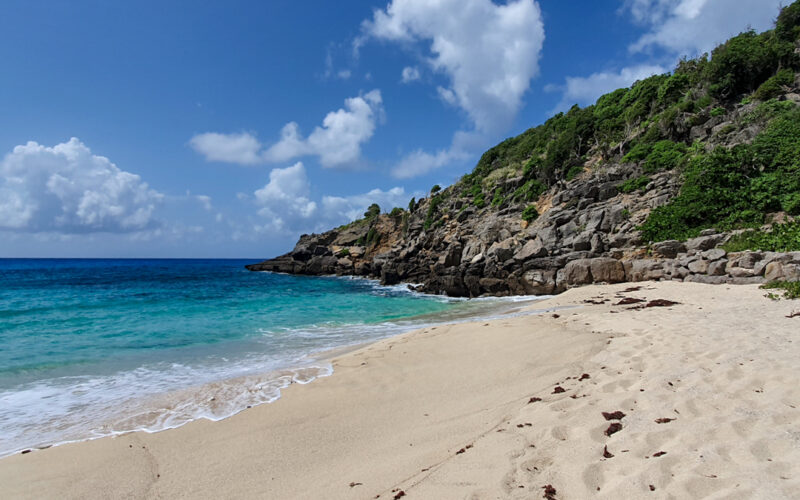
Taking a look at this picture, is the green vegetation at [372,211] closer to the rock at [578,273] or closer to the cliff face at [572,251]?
the cliff face at [572,251]

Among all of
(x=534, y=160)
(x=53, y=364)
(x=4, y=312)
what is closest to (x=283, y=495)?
(x=53, y=364)

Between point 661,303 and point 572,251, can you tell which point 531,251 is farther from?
point 661,303

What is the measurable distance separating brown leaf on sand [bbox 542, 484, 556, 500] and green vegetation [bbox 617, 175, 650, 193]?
975 inches

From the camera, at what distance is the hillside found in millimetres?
15703

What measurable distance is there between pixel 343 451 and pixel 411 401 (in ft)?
5.03

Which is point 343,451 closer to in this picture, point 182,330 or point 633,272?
point 182,330

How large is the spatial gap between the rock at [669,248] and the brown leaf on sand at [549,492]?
725 inches

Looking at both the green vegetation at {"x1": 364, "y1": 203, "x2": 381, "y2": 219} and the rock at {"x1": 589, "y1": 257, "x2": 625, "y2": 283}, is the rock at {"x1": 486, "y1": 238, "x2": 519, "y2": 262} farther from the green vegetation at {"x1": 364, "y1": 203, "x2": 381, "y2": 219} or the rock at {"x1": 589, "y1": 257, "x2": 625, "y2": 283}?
the green vegetation at {"x1": 364, "y1": 203, "x2": 381, "y2": 219}

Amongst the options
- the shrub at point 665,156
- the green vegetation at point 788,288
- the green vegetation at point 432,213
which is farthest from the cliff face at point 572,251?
the green vegetation at point 432,213

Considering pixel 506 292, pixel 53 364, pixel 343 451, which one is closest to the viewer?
pixel 343 451

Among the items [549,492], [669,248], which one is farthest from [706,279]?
[549,492]

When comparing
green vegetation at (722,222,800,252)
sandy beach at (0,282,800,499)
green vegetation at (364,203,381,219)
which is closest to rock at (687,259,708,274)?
green vegetation at (722,222,800,252)

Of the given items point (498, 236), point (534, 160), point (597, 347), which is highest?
point (534, 160)

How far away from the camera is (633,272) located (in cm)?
1744
